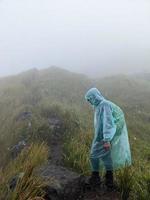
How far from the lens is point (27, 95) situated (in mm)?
27516

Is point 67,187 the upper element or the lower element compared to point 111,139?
lower

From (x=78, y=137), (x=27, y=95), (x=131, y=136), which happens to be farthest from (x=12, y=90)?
(x=78, y=137)

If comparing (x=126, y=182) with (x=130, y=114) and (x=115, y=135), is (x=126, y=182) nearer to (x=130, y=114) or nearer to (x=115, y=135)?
(x=115, y=135)

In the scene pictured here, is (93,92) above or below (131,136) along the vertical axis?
above

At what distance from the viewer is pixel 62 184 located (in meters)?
9.10

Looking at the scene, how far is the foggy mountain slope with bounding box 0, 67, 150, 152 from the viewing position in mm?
20609

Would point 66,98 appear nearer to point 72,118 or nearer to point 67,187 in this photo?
point 72,118

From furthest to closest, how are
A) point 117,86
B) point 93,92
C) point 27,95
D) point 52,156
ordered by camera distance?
point 117,86 → point 27,95 → point 52,156 → point 93,92

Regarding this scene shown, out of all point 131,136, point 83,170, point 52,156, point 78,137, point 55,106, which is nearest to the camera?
point 83,170

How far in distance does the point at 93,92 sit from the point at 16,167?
6.93ft

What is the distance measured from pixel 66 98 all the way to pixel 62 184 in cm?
1923

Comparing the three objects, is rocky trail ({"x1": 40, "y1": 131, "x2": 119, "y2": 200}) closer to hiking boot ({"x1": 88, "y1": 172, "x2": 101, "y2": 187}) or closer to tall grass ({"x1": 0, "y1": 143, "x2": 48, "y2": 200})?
hiking boot ({"x1": 88, "y1": 172, "x2": 101, "y2": 187})

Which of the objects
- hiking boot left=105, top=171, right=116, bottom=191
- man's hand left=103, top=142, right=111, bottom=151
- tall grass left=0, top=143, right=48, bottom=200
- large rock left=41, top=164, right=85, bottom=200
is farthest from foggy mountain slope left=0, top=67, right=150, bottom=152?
tall grass left=0, top=143, right=48, bottom=200

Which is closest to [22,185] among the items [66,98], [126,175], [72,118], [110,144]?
[126,175]
